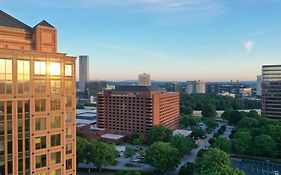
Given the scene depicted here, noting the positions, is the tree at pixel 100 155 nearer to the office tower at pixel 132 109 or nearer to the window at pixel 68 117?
the window at pixel 68 117

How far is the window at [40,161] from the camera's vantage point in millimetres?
29789

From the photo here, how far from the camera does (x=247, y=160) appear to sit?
3194 inches

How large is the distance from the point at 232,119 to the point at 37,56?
122678 mm

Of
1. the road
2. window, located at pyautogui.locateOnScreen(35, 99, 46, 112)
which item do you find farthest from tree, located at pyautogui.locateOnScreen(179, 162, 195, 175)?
window, located at pyautogui.locateOnScreen(35, 99, 46, 112)

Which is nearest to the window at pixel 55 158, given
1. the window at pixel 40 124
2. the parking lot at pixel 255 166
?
the window at pixel 40 124

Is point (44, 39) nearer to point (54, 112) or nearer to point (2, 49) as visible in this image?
point (2, 49)

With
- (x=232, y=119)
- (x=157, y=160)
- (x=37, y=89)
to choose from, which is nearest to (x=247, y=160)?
(x=157, y=160)

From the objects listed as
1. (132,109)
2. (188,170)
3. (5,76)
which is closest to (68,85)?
(5,76)

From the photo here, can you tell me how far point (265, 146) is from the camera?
81000 mm

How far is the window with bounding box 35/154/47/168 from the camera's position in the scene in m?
29.8

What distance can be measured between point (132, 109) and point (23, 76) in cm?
8229

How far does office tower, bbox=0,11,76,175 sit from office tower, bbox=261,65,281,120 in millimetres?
115003

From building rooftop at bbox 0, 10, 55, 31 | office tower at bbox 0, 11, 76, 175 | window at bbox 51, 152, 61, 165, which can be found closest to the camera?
office tower at bbox 0, 11, 76, 175

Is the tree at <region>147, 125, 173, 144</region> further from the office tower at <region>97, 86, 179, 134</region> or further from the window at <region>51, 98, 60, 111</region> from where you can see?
the window at <region>51, 98, 60, 111</region>
